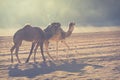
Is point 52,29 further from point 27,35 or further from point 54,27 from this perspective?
point 27,35

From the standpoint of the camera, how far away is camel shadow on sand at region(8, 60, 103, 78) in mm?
13893

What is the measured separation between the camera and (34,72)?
555 inches

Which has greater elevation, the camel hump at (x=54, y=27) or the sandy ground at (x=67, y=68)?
the camel hump at (x=54, y=27)

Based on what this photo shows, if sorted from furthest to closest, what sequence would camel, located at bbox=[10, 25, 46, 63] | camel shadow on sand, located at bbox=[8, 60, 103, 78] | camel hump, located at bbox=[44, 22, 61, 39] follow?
1. camel hump, located at bbox=[44, 22, 61, 39]
2. camel, located at bbox=[10, 25, 46, 63]
3. camel shadow on sand, located at bbox=[8, 60, 103, 78]

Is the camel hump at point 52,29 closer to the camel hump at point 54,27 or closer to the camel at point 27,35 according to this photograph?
the camel hump at point 54,27

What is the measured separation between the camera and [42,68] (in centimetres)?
1503

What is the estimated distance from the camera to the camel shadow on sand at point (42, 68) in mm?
13893

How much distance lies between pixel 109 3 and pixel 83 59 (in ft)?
179

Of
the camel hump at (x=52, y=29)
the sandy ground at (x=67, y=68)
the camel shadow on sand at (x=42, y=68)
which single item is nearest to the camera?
the sandy ground at (x=67, y=68)

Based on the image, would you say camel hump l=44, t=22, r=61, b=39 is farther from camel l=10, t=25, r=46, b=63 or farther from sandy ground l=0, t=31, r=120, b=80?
sandy ground l=0, t=31, r=120, b=80

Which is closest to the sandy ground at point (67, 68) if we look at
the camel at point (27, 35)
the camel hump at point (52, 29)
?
the camel at point (27, 35)

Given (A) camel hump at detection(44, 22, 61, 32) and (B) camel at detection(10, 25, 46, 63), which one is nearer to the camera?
(B) camel at detection(10, 25, 46, 63)

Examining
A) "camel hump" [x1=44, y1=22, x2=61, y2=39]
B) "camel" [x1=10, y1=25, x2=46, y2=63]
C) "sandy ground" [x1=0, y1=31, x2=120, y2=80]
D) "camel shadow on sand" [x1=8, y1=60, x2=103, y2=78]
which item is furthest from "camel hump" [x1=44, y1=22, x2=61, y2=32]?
"camel shadow on sand" [x1=8, y1=60, x2=103, y2=78]

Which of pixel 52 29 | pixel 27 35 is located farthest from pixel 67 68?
pixel 52 29
